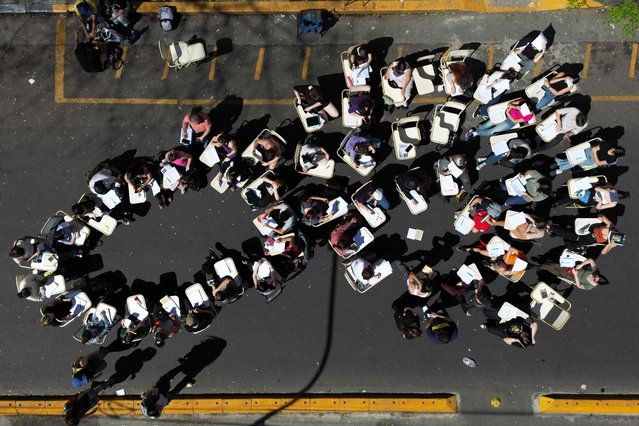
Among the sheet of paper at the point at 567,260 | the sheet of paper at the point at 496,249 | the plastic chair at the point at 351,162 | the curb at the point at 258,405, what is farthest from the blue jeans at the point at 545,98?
the curb at the point at 258,405

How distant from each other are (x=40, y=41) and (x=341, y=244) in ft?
29.5

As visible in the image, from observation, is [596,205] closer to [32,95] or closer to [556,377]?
[556,377]

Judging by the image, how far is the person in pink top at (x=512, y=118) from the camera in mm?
10425

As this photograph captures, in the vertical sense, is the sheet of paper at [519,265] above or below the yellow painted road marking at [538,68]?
below

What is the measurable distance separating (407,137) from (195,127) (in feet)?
15.8

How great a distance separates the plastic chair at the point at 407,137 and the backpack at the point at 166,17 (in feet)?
19.4

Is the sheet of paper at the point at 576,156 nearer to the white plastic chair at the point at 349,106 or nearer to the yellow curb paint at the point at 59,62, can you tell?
the white plastic chair at the point at 349,106

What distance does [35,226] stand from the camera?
1191 cm

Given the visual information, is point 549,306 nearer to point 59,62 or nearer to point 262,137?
point 262,137

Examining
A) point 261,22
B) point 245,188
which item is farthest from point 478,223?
point 261,22

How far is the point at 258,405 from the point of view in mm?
11695

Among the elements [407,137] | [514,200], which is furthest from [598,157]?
[407,137]

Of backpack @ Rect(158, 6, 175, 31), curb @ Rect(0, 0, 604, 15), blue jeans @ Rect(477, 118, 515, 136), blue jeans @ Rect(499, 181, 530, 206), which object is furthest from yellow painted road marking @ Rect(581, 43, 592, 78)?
backpack @ Rect(158, 6, 175, 31)

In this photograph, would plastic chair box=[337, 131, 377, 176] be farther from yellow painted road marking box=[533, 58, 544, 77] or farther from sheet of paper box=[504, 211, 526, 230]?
yellow painted road marking box=[533, 58, 544, 77]
